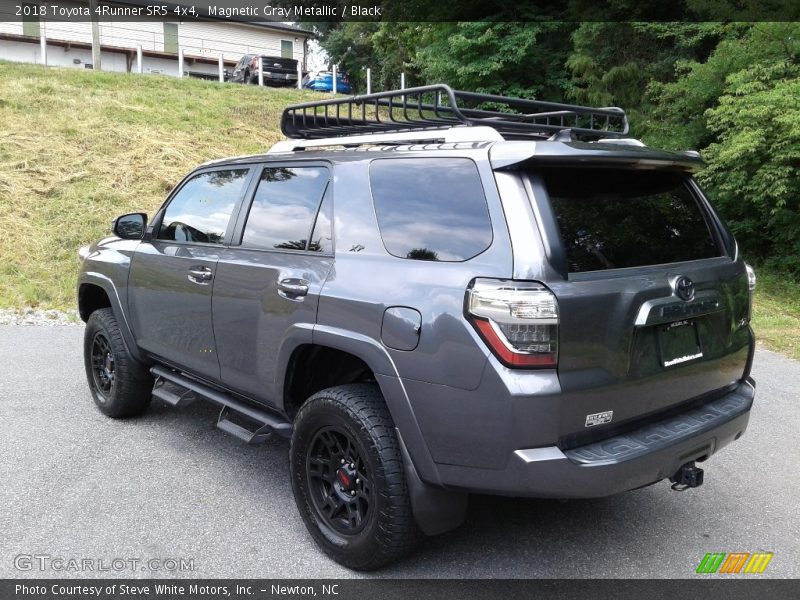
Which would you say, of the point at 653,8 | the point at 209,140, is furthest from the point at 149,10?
the point at 653,8

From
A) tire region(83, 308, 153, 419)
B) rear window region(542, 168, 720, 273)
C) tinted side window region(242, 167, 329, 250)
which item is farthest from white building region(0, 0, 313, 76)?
rear window region(542, 168, 720, 273)

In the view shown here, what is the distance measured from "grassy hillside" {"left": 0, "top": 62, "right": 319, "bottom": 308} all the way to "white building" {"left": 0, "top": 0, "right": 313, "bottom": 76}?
1687 centimetres

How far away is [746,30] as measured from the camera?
10.2 m

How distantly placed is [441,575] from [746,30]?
10297 millimetres

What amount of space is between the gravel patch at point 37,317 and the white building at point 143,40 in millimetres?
26688

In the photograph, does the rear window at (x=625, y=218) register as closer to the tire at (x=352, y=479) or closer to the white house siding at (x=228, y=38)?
the tire at (x=352, y=479)

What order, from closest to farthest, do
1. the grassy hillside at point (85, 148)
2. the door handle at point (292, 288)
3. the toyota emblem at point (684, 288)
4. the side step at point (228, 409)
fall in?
the toyota emblem at point (684, 288), the door handle at point (292, 288), the side step at point (228, 409), the grassy hillside at point (85, 148)

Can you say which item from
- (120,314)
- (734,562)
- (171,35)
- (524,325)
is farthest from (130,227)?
(171,35)

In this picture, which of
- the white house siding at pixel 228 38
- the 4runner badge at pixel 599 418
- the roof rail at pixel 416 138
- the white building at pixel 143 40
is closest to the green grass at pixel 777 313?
the 4runner badge at pixel 599 418

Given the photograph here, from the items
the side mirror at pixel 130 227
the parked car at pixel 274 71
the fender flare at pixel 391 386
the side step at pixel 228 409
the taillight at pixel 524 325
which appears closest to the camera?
the taillight at pixel 524 325

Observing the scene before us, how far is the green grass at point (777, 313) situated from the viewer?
7.18m

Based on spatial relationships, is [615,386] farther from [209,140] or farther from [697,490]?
[209,140]

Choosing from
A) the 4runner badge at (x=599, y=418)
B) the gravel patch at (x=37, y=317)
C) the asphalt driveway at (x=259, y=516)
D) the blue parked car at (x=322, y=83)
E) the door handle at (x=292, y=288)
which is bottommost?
the gravel patch at (x=37, y=317)

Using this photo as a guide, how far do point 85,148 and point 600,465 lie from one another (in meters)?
13.5
